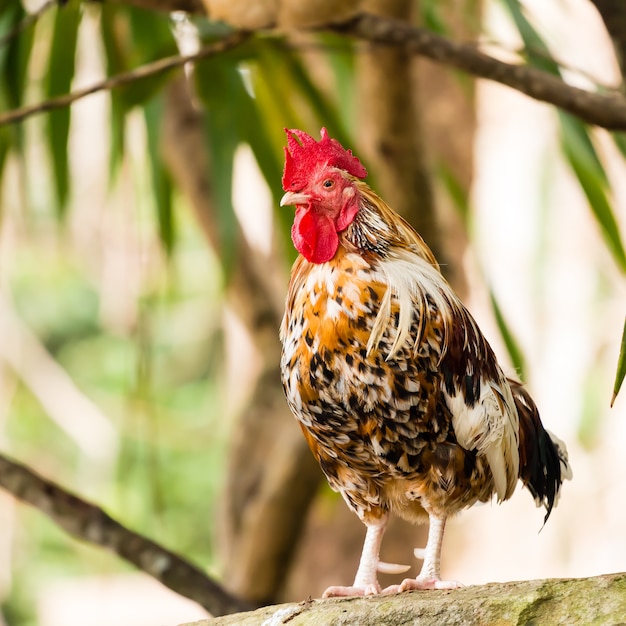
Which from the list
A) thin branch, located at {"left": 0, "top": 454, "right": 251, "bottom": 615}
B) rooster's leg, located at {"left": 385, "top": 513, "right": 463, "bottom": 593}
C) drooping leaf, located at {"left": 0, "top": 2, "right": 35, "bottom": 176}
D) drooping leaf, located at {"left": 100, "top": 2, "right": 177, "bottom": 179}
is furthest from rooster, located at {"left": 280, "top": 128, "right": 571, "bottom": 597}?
drooping leaf, located at {"left": 0, "top": 2, "right": 35, "bottom": 176}

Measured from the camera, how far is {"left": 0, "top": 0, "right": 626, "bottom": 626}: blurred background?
235 cm

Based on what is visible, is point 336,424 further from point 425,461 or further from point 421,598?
point 421,598

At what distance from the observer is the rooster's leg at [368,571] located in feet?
4.52

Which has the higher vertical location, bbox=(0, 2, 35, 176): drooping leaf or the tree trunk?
bbox=(0, 2, 35, 176): drooping leaf

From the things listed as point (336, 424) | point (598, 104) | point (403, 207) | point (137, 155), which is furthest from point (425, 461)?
point (137, 155)

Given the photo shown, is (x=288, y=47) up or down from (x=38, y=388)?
up

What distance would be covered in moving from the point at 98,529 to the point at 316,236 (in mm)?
913

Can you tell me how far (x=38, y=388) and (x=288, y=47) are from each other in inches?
137

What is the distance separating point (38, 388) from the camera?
545 centimetres

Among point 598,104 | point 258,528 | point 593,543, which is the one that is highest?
point 598,104

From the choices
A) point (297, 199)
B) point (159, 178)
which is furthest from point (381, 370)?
point (159, 178)

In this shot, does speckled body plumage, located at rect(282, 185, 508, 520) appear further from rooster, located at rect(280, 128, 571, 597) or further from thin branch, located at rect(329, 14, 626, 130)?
thin branch, located at rect(329, 14, 626, 130)

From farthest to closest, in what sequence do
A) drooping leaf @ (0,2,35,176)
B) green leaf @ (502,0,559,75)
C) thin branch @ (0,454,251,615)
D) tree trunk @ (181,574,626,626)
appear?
1. drooping leaf @ (0,2,35,176)
2. green leaf @ (502,0,559,75)
3. thin branch @ (0,454,251,615)
4. tree trunk @ (181,574,626,626)

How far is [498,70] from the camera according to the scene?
5.63 ft
